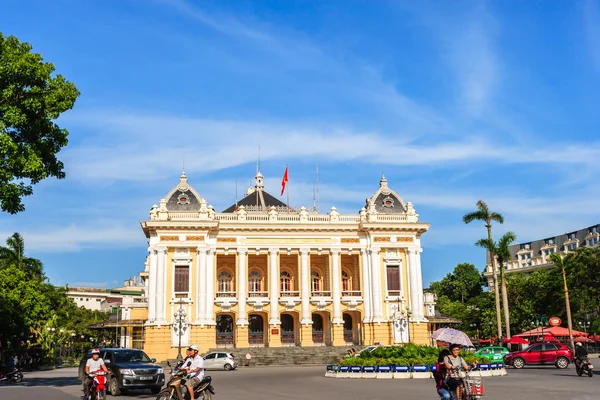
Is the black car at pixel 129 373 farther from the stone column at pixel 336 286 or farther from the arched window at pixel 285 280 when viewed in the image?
the arched window at pixel 285 280

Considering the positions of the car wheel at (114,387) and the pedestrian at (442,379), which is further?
the car wheel at (114,387)

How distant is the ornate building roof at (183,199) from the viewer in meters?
55.2

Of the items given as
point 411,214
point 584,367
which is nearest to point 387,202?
point 411,214

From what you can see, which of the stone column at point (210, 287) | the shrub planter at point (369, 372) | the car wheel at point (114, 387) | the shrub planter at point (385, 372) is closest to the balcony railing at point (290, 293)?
the stone column at point (210, 287)

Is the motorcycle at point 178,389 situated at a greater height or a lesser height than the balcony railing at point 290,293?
lesser

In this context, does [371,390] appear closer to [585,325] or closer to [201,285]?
[201,285]

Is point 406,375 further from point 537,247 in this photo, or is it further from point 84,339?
point 537,247

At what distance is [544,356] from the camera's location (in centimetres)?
3447

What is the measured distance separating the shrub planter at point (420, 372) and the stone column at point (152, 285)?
29.7m

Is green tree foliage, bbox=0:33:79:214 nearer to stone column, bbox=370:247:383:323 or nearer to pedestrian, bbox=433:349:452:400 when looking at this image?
pedestrian, bbox=433:349:452:400

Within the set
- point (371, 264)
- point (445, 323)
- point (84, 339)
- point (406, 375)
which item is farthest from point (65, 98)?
point (84, 339)

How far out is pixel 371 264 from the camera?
55.9 m

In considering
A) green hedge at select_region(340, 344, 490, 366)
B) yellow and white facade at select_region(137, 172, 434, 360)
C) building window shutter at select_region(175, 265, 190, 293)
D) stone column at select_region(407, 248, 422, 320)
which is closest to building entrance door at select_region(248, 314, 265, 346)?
yellow and white facade at select_region(137, 172, 434, 360)

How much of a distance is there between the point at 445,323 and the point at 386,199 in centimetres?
1361
